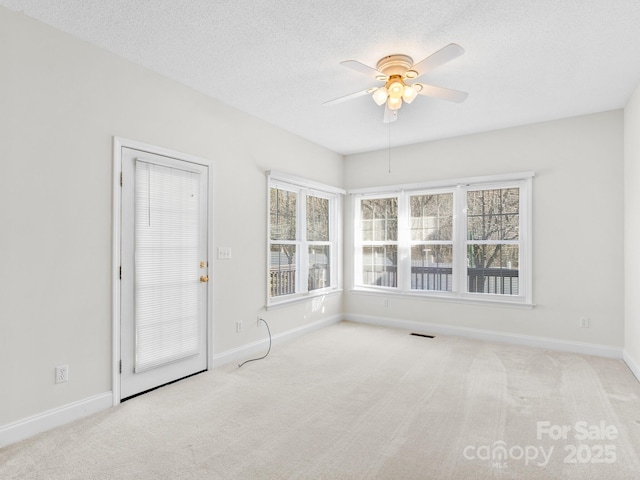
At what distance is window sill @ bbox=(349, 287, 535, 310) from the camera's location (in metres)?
4.36

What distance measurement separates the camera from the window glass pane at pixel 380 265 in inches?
211

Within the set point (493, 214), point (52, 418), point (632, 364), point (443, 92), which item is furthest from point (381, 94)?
point (632, 364)

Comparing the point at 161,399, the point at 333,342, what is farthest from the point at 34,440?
the point at 333,342

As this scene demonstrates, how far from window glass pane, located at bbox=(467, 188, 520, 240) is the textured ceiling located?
109cm

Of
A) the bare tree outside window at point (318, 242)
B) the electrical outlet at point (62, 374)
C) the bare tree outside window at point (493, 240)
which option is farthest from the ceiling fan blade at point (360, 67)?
the electrical outlet at point (62, 374)

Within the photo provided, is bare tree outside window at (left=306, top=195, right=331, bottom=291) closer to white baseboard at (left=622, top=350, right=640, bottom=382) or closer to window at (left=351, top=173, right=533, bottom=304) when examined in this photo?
window at (left=351, top=173, right=533, bottom=304)

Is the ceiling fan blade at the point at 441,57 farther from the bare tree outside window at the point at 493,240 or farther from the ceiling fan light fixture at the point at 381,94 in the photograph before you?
the bare tree outside window at the point at 493,240

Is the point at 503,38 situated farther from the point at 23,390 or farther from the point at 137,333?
the point at 23,390

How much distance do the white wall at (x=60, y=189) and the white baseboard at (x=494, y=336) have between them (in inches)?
142

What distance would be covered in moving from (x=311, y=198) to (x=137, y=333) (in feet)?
9.75

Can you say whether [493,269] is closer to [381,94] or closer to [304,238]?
[304,238]

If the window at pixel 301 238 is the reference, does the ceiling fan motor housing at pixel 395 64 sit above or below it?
above

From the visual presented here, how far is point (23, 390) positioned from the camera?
2.25 m

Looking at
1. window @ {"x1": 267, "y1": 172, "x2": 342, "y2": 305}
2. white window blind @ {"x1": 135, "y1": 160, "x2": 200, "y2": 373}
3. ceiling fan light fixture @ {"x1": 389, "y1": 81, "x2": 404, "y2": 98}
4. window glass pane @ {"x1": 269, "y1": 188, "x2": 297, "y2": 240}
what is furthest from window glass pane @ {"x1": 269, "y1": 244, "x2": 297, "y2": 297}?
ceiling fan light fixture @ {"x1": 389, "y1": 81, "x2": 404, "y2": 98}
